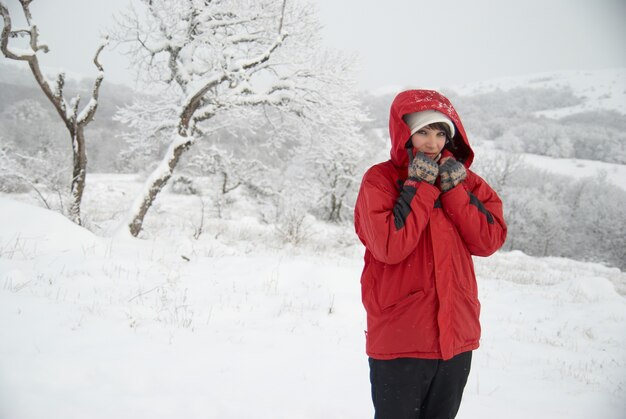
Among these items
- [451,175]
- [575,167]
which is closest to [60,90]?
[451,175]

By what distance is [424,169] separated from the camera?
161 centimetres

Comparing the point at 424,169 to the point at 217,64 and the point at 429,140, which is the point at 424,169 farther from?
the point at 217,64

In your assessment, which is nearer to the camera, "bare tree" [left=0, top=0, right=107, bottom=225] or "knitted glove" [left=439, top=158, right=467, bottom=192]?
"knitted glove" [left=439, top=158, right=467, bottom=192]

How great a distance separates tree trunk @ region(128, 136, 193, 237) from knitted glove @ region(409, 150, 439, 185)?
8.02 metres

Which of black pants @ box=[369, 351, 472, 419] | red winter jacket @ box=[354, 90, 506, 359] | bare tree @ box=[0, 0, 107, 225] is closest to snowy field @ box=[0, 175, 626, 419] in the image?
black pants @ box=[369, 351, 472, 419]

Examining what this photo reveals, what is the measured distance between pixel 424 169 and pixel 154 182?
27.0 ft

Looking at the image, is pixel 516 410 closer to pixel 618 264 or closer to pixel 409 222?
pixel 409 222

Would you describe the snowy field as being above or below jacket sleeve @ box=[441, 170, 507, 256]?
below

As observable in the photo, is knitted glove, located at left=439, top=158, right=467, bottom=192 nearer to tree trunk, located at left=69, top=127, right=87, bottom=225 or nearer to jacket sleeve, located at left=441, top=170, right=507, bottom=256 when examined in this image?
jacket sleeve, located at left=441, top=170, right=507, bottom=256

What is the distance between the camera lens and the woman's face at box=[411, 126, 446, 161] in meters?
1.72

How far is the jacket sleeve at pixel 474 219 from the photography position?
5.36ft

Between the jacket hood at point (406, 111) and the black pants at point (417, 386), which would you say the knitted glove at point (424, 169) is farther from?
the black pants at point (417, 386)

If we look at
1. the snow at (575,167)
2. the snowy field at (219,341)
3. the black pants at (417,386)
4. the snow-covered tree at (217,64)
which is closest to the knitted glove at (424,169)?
the black pants at (417,386)

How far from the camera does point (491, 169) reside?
117 feet
